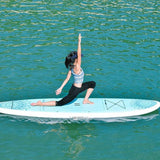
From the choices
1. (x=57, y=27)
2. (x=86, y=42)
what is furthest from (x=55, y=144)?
(x=57, y=27)

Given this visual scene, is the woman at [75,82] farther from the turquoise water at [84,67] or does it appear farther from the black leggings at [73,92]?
the turquoise water at [84,67]

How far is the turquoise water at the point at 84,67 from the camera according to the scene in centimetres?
1257

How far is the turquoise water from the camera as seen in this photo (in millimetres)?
12570

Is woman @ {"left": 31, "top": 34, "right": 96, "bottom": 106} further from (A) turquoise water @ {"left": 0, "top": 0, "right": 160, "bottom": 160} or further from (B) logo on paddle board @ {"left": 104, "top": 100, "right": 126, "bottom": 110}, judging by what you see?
(A) turquoise water @ {"left": 0, "top": 0, "right": 160, "bottom": 160}

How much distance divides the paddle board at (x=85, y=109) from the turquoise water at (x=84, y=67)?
11.5 inches

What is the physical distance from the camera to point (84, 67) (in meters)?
19.3

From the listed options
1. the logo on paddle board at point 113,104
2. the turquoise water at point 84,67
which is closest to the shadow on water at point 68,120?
the turquoise water at point 84,67

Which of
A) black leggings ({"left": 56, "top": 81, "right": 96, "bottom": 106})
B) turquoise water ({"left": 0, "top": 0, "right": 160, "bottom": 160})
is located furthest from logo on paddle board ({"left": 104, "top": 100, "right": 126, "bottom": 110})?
black leggings ({"left": 56, "top": 81, "right": 96, "bottom": 106})

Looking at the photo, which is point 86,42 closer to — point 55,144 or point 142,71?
point 142,71

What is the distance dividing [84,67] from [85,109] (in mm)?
5385

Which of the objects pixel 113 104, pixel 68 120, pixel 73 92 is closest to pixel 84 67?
pixel 113 104

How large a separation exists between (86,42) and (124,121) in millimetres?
9688

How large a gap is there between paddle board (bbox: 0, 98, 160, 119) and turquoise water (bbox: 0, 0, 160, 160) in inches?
11.5

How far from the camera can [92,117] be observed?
14078mm
